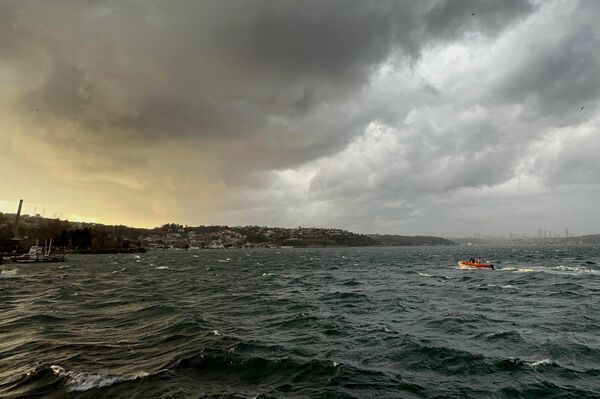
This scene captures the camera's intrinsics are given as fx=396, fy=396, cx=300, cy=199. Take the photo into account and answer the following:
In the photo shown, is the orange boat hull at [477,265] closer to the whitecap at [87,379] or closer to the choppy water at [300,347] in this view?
the choppy water at [300,347]

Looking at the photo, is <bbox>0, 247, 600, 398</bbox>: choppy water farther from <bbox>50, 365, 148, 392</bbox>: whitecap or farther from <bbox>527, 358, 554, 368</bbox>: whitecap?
<bbox>527, 358, 554, 368</bbox>: whitecap

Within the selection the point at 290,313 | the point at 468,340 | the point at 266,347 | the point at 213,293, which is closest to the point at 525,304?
the point at 468,340

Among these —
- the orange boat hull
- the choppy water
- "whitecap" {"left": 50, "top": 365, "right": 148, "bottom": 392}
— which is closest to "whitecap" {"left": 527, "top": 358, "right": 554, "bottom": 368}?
the choppy water

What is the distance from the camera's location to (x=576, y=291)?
167ft

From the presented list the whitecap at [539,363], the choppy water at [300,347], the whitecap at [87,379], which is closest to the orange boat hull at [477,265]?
the choppy water at [300,347]

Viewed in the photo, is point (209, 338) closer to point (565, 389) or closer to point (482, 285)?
point (565, 389)

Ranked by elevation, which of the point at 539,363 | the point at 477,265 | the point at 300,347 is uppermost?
the point at 477,265

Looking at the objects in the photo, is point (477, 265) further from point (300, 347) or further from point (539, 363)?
point (300, 347)

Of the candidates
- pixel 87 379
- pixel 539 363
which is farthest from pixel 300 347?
pixel 539 363

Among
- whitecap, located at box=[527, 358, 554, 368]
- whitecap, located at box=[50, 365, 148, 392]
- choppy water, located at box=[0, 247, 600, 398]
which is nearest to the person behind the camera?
whitecap, located at box=[50, 365, 148, 392]

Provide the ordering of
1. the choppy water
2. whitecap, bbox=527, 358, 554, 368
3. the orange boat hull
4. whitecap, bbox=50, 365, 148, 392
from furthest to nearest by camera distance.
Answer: the orange boat hull < whitecap, bbox=527, 358, 554, 368 < the choppy water < whitecap, bbox=50, 365, 148, 392

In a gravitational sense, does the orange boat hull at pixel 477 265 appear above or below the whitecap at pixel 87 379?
above

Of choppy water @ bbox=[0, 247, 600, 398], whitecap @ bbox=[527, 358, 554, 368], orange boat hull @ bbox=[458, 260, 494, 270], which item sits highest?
orange boat hull @ bbox=[458, 260, 494, 270]

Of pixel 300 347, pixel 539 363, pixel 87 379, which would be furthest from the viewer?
pixel 300 347
